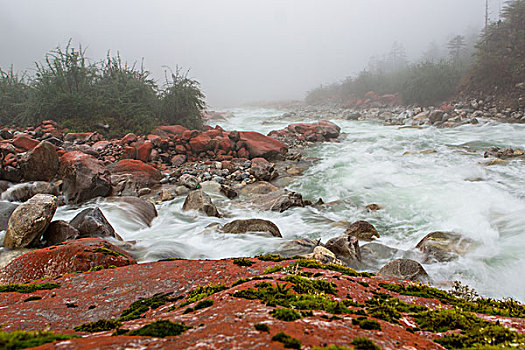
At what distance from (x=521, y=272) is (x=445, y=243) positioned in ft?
3.77

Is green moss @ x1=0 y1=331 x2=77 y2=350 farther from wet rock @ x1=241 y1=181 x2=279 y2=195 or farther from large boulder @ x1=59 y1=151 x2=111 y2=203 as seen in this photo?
wet rock @ x1=241 y1=181 x2=279 y2=195

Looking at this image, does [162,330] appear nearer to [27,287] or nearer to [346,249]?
[27,287]

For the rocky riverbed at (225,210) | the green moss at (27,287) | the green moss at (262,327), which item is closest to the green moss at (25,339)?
the rocky riverbed at (225,210)

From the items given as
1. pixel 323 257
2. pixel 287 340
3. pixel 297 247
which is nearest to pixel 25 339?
pixel 287 340

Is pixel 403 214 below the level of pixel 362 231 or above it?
below

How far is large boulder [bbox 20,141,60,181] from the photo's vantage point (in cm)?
832

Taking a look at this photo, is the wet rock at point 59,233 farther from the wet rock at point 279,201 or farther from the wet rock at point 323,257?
the wet rock at point 279,201

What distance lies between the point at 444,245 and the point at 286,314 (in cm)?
489

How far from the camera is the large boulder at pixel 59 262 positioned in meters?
3.70

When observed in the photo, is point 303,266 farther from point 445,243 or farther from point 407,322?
point 445,243

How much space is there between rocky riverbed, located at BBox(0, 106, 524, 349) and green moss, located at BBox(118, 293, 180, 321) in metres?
0.11

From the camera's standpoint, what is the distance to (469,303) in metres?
2.83

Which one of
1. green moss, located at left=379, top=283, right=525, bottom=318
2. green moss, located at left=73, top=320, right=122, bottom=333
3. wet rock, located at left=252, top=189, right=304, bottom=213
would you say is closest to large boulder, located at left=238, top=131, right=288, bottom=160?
wet rock, located at left=252, top=189, right=304, bottom=213

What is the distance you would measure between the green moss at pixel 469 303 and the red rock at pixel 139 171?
29.3 ft
